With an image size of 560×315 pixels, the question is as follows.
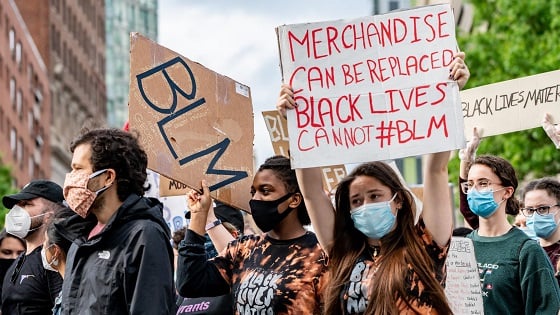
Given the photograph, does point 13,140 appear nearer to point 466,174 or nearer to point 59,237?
point 59,237

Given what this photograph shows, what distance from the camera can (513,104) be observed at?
28.4ft

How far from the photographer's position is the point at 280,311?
6.41m

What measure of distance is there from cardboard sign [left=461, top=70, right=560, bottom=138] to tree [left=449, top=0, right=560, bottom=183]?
1567 cm

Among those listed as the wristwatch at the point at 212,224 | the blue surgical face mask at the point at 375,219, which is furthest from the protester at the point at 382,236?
the wristwatch at the point at 212,224

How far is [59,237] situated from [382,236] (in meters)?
2.15

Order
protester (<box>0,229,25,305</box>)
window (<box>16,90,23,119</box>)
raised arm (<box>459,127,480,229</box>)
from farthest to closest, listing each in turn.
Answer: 1. window (<box>16,90,23,119</box>)
2. protester (<box>0,229,25,305</box>)
3. raised arm (<box>459,127,480,229</box>)

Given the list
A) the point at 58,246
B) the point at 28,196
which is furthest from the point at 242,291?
the point at 28,196

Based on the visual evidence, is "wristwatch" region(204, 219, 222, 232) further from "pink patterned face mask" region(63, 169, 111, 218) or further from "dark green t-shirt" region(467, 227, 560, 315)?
"dark green t-shirt" region(467, 227, 560, 315)

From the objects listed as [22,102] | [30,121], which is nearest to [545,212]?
[22,102]

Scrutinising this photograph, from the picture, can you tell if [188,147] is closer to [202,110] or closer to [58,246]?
[202,110]

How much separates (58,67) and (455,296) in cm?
7842

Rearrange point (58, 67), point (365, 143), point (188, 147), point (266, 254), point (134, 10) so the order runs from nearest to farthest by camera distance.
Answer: point (365, 143) → point (266, 254) → point (188, 147) → point (58, 67) → point (134, 10)

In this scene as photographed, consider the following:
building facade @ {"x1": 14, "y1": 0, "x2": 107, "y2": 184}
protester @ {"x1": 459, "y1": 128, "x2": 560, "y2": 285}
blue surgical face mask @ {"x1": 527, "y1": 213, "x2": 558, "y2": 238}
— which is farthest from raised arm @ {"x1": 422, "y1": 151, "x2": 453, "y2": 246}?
building facade @ {"x1": 14, "y1": 0, "x2": 107, "y2": 184}

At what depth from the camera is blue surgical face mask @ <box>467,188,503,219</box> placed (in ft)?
24.3
